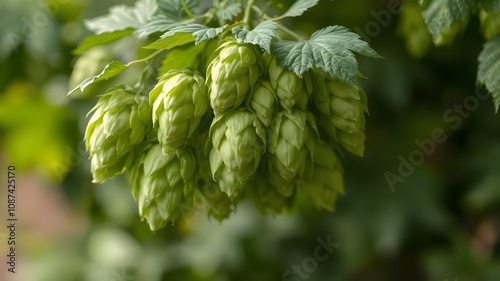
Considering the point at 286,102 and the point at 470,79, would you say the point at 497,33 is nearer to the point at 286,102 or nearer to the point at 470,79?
the point at 286,102

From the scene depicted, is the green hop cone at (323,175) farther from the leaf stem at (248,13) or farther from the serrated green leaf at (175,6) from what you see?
the serrated green leaf at (175,6)

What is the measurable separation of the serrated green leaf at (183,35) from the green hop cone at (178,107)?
0.07m

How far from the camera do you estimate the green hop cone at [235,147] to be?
0.99 meters

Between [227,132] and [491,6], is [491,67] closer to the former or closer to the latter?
[491,6]

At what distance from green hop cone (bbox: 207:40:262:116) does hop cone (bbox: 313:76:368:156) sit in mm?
140

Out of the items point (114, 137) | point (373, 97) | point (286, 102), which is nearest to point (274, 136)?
point (286, 102)

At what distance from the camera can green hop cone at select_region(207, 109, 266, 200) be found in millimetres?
989

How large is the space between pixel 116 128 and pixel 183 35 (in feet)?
0.78

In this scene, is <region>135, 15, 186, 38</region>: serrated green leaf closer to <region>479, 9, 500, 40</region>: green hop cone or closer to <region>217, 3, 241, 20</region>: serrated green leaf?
<region>217, 3, 241, 20</region>: serrated green leaf

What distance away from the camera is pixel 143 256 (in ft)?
8.02

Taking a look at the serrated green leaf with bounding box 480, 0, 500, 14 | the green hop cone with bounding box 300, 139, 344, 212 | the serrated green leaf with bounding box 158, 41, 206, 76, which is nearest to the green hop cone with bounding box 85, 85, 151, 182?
the serrated green leaf with bounding box 158, 41, 206, 76

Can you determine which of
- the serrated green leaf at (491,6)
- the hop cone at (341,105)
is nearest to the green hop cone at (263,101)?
the hop cone at (341,105)

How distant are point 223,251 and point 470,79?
1253 millimetres

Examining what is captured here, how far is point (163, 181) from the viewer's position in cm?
110
